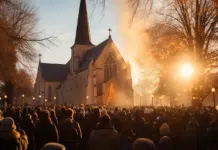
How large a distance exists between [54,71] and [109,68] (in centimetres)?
2586

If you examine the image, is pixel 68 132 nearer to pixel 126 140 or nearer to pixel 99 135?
pixel 126 140

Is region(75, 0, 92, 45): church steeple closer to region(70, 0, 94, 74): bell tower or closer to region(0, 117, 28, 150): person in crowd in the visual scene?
region(70, 0, 94, 74): bell tower

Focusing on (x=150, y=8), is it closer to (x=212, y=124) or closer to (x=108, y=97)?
(x=212, y=124)

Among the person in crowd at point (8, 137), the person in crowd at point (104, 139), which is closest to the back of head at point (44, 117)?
the person in crowd at point (8, 137)

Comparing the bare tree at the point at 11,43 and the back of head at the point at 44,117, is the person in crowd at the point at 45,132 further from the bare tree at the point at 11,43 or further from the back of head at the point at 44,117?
the bare tree at the point at 11,43

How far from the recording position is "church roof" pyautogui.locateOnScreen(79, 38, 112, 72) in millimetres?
62138

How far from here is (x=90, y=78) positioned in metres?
59.7

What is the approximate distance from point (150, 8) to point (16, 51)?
10984 mm

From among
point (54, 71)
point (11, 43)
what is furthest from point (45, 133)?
point (54, 71)

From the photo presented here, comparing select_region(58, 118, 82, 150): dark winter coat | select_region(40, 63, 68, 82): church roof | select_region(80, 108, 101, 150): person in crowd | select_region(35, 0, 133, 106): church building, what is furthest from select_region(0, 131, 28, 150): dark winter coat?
select_region(40, 63, 68, 82): church roof

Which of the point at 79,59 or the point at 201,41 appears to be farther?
the point at 79,59

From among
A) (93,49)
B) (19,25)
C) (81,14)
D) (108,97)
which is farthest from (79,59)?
(19,25)

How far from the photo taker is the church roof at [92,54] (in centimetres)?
6214

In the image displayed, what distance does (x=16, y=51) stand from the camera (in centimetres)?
1655
